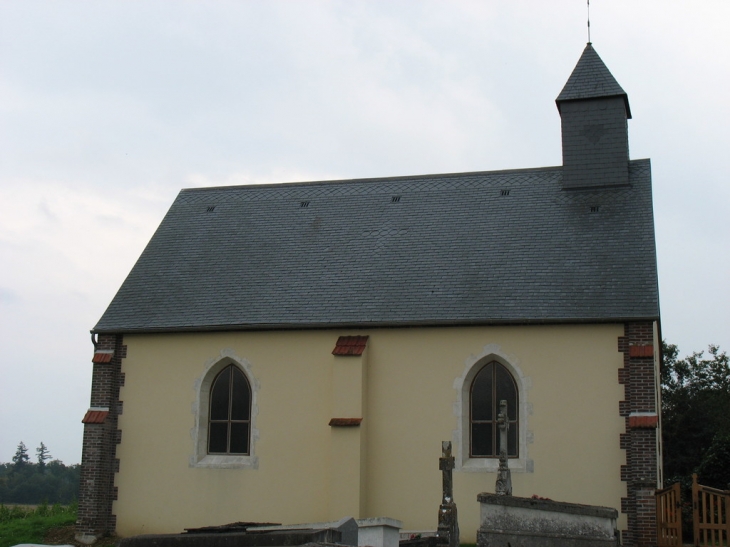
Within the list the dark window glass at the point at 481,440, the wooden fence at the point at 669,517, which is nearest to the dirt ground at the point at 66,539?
the dark window glass at the point at 481,440

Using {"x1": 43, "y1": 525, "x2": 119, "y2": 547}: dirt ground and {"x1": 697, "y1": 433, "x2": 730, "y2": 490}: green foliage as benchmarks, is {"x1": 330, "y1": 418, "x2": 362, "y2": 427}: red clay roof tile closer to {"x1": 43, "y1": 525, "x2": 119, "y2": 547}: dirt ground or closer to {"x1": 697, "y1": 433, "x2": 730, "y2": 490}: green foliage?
{"x1": 43, "y1": 525, "x2": 119, "y2": 547}: dirt ground

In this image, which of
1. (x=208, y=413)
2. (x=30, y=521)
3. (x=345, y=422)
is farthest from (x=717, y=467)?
(x=30, y=521)

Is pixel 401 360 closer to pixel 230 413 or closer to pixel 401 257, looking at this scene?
pixel 401 257

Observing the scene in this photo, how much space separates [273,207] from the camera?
72.7ft

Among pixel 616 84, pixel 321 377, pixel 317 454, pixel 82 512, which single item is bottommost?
pixel 82 512

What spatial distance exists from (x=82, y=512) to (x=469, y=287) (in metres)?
9.46

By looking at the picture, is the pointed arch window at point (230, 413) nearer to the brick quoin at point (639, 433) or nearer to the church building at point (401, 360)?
the church building at point (401, 360)

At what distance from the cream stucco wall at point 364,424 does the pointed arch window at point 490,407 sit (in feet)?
1.13

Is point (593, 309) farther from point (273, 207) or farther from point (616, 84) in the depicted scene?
point (273, 207)

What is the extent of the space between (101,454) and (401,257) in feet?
25.6

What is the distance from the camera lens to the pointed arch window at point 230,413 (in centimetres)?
1855

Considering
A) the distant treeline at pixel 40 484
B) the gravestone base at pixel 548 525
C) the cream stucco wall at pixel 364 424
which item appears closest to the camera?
the gravestone base at pixel 548 525

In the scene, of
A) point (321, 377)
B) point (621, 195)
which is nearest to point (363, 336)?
point (321, 377)

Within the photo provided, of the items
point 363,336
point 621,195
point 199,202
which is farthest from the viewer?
point 199,202
